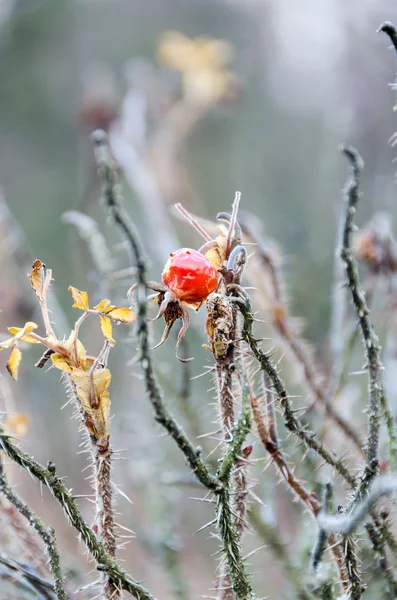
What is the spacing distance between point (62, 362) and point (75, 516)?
107 millimetres

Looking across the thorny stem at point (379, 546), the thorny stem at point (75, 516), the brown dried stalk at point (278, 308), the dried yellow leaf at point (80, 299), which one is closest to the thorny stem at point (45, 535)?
the thorny stem at point (75, 516)

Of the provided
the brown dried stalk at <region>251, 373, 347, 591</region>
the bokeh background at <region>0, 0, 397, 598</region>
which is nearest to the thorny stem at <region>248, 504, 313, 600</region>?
the bokeh background at <region>0, 0, 397, 598</region>

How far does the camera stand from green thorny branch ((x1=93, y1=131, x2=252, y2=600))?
0.34 m

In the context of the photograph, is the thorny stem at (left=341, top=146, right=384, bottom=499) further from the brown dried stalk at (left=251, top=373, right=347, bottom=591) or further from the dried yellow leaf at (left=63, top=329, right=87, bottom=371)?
the dried yellow leaf at (left=63, top=329, right=87, bottom=371)

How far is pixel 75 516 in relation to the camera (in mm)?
402

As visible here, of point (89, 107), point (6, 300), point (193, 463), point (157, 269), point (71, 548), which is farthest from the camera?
point (157, 269)

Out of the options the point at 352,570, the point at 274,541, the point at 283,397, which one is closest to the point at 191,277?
the point at 283,397

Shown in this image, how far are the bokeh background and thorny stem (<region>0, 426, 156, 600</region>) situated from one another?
17 centimetres

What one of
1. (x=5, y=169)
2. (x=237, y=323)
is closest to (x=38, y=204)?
(x=5, y=169)

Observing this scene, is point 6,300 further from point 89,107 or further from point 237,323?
point 237,323

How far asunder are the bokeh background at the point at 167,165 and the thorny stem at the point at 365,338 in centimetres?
23

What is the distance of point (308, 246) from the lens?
5.46 ft

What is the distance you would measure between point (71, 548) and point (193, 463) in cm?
67

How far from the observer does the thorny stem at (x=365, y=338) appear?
1.35 ft
